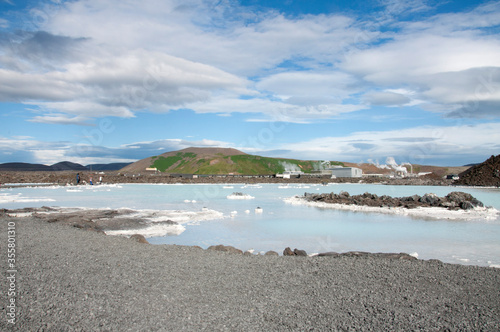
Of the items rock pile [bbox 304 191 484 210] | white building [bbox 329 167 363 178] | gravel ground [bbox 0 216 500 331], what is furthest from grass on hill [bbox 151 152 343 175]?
gravel ground [bbox 0 216 500 331]

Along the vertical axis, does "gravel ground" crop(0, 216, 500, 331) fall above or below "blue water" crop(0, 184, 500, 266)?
above

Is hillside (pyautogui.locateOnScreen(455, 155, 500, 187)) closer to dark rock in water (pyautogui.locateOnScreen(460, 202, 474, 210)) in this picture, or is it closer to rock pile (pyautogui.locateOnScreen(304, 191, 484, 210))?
rock pile (pyautogui.locateOnScreen(304, 191, 484, 210))

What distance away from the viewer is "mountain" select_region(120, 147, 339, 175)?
480ft

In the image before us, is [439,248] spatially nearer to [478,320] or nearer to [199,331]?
[478,320]

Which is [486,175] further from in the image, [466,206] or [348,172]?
[466,206]

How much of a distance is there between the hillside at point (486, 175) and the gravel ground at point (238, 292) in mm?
59421

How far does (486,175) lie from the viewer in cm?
5656

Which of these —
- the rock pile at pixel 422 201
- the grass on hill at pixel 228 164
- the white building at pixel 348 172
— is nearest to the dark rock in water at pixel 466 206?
the rock pile at pixel 422 201

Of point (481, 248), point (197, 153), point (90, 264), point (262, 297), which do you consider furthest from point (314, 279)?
point (197, 153)

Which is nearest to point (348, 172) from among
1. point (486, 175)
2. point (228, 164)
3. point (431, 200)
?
point (486, 175)

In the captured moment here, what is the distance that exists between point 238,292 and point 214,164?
473ft

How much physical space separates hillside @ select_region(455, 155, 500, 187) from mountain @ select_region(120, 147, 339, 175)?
91095mm

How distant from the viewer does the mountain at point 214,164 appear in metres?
146

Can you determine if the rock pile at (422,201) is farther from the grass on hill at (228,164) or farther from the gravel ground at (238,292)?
the grass on hill at (228,164)
